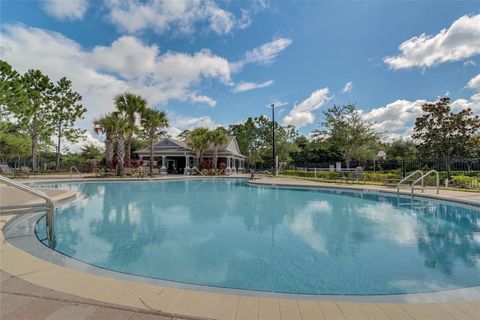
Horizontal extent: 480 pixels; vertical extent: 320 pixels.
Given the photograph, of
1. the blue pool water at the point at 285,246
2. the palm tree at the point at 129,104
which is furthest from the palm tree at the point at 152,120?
the blue pool water at the point at 285,246

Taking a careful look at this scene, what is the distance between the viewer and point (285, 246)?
551 cm

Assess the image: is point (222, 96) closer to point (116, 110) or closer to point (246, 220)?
point (116, 110)

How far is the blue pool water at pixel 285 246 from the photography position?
12.9ft

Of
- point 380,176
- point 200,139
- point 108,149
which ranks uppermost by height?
point 200,139

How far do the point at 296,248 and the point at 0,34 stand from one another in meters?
14.1

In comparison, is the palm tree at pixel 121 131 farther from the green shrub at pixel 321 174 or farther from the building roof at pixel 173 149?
the green shrub at pixel 321 174

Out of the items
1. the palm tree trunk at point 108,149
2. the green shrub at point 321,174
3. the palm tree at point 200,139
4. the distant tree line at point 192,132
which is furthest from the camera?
the palm tree at point 200,139

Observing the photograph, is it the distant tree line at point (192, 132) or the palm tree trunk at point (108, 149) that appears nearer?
the distant tree line at point (192, 132)

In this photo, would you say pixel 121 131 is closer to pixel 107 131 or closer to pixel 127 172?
pixel 107 131

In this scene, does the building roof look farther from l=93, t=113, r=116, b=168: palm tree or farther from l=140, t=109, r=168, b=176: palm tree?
l=140, t=109, r=168, b=176: palm tree

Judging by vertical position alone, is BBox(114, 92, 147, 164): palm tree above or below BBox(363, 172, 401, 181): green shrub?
above

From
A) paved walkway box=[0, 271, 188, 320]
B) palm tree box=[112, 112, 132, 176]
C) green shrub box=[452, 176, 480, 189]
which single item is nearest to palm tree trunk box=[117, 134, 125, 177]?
palm tree box=[112, 112, 132, 176]

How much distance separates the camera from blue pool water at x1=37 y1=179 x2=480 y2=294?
3941 millimetres

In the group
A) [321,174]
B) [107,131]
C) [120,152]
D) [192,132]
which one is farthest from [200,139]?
[321,174]
